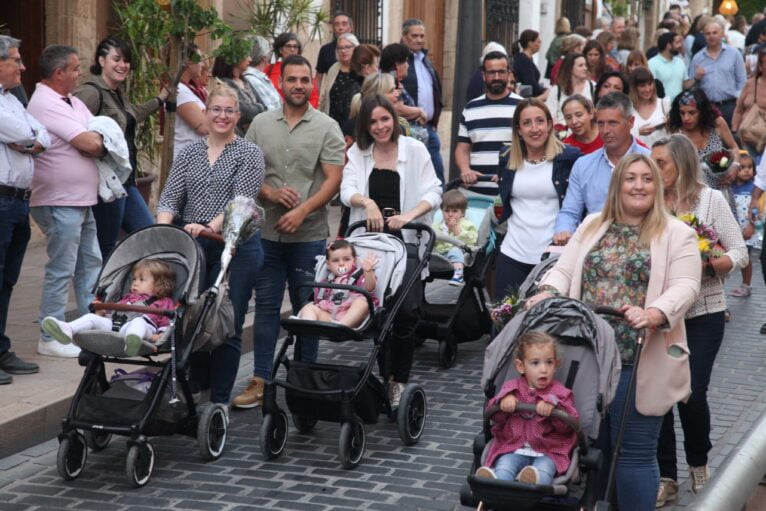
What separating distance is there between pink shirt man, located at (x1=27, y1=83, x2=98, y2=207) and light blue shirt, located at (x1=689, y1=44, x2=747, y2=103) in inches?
438

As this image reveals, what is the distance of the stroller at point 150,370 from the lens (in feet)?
21.1

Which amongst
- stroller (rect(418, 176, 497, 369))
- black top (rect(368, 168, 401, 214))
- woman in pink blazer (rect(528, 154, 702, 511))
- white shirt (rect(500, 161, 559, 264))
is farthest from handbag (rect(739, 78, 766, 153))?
woman in pink blazer (rect(528, 154, 702, 511))

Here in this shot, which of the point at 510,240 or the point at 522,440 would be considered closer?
the point at 522,440

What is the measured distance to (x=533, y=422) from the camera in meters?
5.30

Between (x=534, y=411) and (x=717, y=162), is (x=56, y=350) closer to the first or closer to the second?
(x=534, y=411)

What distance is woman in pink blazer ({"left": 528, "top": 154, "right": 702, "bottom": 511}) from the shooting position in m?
5.53

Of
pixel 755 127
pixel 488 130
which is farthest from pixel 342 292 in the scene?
pixel 755 127

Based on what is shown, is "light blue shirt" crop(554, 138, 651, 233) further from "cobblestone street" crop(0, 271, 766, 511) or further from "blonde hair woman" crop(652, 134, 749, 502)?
"cobblestone street" crop(0, 271, 766, 511)

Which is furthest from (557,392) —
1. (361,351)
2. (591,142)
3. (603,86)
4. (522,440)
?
A: (603,86)

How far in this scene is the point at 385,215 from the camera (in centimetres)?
809

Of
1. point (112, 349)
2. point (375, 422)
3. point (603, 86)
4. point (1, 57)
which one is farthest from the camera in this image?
point (603, 86)

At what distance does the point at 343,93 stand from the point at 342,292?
18.5 ft

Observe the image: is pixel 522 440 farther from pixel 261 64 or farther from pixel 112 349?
pixel 261 64

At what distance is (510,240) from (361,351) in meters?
1.93
